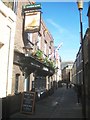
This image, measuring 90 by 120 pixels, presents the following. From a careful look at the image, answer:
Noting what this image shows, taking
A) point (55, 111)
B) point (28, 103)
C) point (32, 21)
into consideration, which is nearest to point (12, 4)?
point (32, 21)

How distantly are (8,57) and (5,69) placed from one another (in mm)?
702

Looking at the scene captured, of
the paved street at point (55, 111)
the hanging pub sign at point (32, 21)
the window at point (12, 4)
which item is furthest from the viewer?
the hanging pub sign at point (32, 21)

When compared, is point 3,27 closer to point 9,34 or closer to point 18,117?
point 9,34

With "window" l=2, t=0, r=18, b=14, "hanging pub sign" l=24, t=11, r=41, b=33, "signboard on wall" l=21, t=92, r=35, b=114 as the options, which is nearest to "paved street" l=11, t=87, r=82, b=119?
"signboard on wall" l=21, t=92, r=35, b=114

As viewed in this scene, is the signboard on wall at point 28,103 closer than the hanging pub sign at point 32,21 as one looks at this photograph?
Yes

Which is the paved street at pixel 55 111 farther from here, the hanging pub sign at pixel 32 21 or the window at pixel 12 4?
the window at pixel 12 4

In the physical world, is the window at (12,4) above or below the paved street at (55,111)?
above

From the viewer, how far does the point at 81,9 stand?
1221 cm

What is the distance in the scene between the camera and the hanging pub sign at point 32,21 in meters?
15.6

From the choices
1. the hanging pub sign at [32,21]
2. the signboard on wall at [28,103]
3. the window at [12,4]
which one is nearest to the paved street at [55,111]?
the signboard on wall at [28,103]

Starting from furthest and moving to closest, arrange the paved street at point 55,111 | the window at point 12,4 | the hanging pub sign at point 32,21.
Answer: the hanging pub sign at point 32,21 < the window at point 12,4 < the paved street at point 55,111

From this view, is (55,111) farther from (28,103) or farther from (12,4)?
(12,4)

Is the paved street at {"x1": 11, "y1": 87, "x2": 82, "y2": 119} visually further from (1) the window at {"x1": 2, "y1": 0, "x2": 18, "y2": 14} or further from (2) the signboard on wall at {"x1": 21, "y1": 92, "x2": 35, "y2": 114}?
(1) the window at {"x1": 2, "y1": 0, "x2": 18, "y2": 14}

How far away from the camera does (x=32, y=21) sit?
15.8 m
